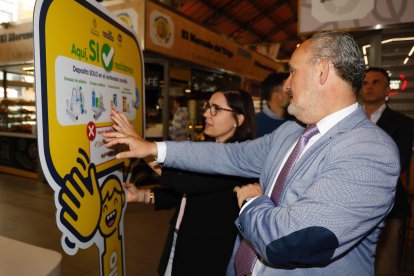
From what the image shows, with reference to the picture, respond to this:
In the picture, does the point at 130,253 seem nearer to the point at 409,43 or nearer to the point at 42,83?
the point at 42,83

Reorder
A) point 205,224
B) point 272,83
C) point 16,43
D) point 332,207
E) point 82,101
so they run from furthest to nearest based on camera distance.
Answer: point 16,43, point 272,83, point 205,224, point 82,101, point 332,207

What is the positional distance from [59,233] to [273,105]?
288 cm

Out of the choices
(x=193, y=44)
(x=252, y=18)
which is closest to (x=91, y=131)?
(x=193, y=44)

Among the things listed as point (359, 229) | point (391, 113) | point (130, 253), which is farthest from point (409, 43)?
point (130, 253)

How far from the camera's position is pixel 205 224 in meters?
1.51

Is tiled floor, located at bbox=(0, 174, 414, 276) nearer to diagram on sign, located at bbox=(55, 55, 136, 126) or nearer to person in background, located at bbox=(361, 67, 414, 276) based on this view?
person in background, located at bbox=(361, 67, 414, 276)

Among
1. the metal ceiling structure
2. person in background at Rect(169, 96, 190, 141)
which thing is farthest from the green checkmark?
the metal ceiling structure

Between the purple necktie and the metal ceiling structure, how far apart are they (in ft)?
29.3

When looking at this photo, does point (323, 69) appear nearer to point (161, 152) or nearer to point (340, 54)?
point (340, 54)

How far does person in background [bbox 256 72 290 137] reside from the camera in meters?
2.99

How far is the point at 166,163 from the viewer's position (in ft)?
4.51

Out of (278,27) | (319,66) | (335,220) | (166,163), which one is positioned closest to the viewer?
(335,220)

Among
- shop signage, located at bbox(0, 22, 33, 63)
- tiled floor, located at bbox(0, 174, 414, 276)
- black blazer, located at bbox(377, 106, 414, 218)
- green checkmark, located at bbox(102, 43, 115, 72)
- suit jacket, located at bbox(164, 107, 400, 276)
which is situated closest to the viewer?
suit jacket, located at bbox(164, 107, 400, 276)

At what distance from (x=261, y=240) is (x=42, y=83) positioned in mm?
798
